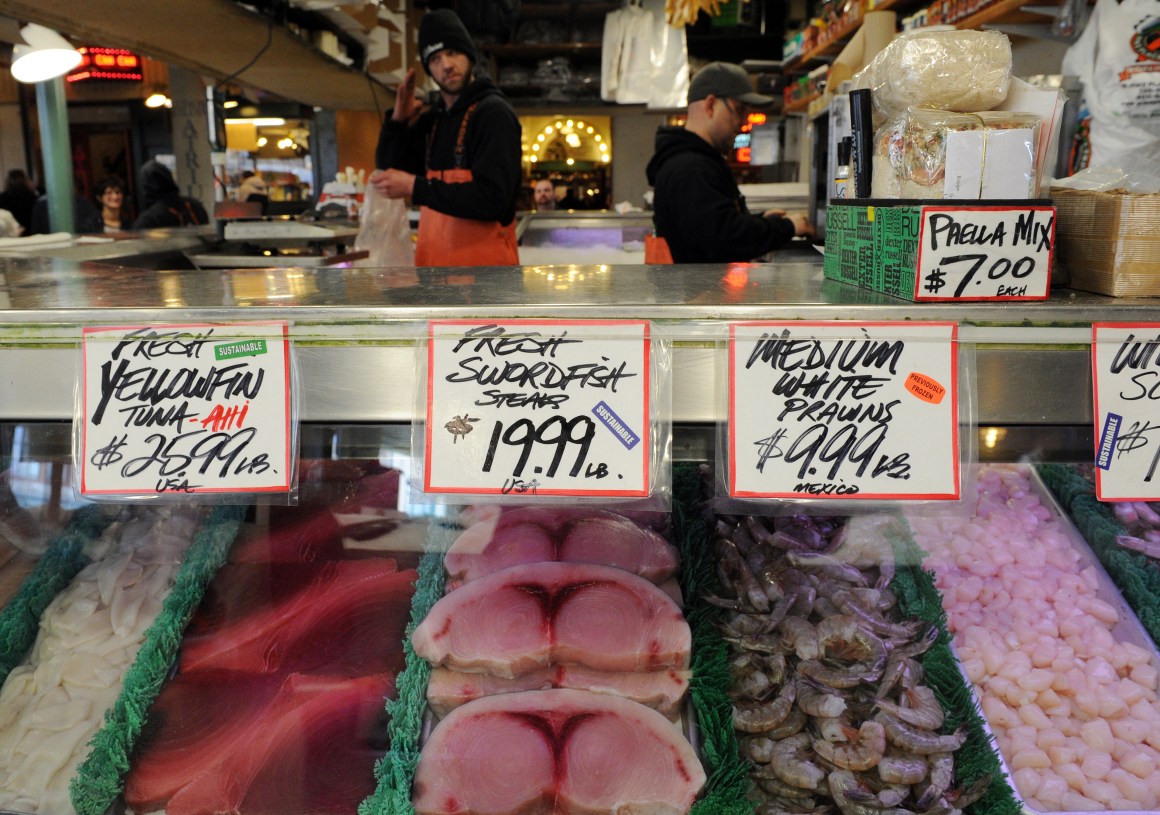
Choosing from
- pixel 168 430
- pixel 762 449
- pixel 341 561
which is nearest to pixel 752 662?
pixel 762 449

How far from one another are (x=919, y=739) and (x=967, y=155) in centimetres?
71

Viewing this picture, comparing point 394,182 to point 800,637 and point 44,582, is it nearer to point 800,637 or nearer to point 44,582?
point 44,582

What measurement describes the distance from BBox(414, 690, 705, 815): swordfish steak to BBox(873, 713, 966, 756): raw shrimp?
0.26 m

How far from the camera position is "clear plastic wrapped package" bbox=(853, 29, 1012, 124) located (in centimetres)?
99

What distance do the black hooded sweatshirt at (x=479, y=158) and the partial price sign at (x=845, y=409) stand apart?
7.38 feet

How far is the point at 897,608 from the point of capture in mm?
1300

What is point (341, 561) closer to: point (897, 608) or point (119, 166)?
point (897, 608)

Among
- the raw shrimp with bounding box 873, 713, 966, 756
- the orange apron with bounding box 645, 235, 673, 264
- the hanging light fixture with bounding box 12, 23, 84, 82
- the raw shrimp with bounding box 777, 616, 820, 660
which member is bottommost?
the raw shrimp with bounding box 873, 713, 966, 756

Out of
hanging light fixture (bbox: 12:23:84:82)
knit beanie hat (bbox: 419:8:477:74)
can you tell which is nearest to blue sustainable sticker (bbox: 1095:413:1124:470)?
knit beanie hat (bbox: 419:8:477:74)

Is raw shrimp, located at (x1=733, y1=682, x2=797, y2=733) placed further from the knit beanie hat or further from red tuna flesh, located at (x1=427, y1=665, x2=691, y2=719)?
the knit beanie hat

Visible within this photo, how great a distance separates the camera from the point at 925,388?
89 centimetres

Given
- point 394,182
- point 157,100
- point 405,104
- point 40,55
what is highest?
point 157,100

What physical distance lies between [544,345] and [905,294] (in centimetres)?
40

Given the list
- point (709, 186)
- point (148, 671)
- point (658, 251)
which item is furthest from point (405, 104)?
point (148, 671)
